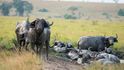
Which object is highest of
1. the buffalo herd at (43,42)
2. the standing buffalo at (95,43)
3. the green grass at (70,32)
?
the buffalo herd at (43,42)

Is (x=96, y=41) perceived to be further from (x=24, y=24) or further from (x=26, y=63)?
(x=26, y=63)

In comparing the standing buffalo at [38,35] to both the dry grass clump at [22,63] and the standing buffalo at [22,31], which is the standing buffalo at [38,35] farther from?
the dry grass clump at [22,63]

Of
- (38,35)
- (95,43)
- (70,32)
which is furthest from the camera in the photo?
(70,32)

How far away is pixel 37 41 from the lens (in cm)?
1191

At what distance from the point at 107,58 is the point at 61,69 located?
295 centimetres

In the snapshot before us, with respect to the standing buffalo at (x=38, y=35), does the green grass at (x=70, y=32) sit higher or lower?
lower

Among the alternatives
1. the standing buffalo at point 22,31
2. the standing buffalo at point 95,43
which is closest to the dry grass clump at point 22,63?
the standing buffalo at point 22,31

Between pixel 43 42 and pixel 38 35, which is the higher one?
pixel 38 35

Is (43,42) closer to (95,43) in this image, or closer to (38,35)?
(38,35)

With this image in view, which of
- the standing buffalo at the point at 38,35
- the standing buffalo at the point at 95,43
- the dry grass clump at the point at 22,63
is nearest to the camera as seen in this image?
the dry grass clump at the point at 22,63

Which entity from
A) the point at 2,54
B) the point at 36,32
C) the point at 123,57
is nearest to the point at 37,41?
the point at 36,32

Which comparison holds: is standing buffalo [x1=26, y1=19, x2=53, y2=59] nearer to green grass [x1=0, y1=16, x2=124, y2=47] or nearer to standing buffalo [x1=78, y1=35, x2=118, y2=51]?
green grass [x1=0, y1=16, x2=124, y2=47]

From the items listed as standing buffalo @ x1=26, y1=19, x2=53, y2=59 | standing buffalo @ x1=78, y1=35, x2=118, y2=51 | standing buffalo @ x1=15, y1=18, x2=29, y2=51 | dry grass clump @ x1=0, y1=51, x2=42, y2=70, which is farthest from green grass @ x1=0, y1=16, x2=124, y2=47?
dry grass clump @ x1=0, y1=51, x2=42, y2=70

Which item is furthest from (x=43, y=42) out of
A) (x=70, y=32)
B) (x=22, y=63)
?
(x=70, y=32)
